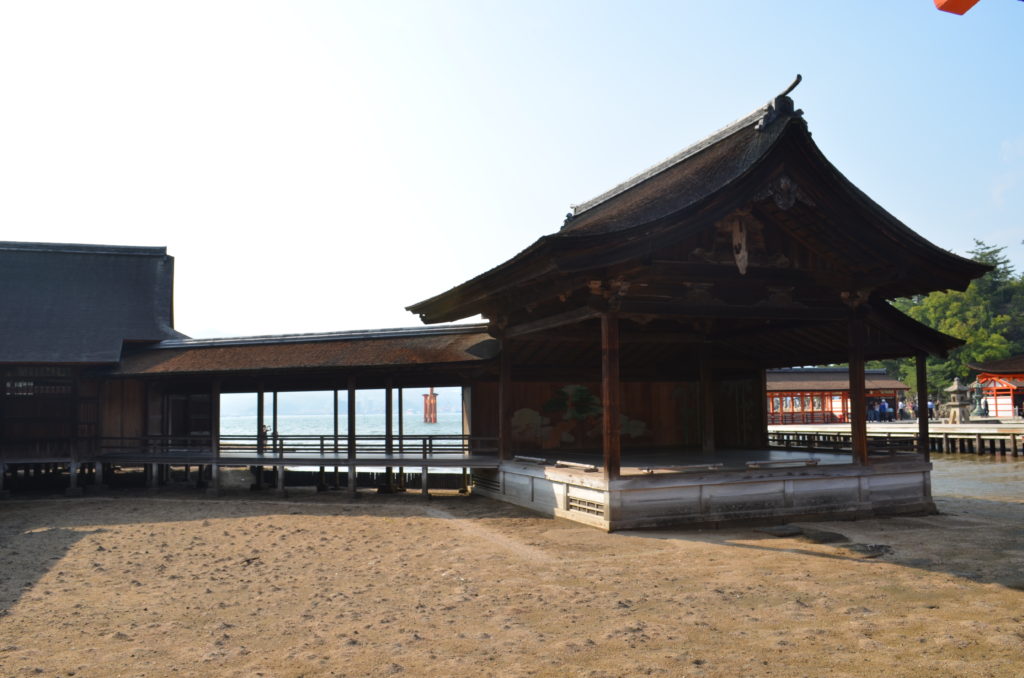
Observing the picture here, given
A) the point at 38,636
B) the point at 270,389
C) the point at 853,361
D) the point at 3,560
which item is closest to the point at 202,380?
the point at 270,389

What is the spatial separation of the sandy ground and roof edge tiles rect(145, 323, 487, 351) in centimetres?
699

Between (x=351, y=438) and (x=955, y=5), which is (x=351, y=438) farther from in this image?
(x=955, y=5)

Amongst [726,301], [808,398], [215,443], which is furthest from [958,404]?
[215,443]

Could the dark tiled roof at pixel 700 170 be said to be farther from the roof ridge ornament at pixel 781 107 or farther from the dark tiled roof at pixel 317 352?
the dark tiled roof at pixel 317 352

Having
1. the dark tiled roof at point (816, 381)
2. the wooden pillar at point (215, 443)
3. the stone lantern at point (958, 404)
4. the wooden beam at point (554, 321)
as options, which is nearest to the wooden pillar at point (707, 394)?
the wooden beam at point (554, 321)

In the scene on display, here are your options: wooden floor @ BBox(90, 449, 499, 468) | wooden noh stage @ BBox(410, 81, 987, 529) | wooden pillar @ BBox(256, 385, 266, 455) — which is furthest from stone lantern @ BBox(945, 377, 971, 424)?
wooden pillar @ BBox(256, 385, 266, 455)

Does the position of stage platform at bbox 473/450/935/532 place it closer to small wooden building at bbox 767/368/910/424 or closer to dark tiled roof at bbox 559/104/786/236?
dark tiled roof at bbox 559/104/786/236

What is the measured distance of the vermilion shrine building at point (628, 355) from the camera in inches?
533

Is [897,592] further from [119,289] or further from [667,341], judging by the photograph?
[119,289]

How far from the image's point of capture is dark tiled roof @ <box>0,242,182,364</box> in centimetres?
2188

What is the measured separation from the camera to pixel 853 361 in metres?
15.4

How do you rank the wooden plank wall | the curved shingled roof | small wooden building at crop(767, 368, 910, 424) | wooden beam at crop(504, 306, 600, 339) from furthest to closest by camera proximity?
small wooden building at crop(767, 368, 910, 424) → the wooden plank wall → wooden beam at crop(504, 306, 600, 339) → the curved shingled roof

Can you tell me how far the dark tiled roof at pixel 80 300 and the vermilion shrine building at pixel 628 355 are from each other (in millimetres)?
107

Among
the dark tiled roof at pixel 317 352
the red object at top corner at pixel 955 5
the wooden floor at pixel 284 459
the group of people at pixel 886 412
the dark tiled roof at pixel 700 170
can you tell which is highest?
the dark tiled roof at pixel 700 170
